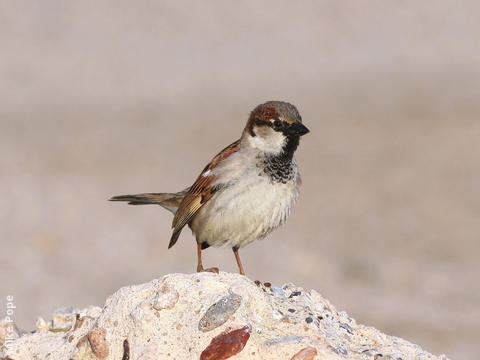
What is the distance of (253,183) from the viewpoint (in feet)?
18.2

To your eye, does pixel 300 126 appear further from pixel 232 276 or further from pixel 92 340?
pixel 92 340

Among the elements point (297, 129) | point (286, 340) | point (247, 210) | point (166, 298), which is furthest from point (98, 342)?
point (297, 129)

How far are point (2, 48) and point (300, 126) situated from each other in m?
18.8

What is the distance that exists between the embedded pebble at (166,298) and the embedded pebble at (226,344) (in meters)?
0.31

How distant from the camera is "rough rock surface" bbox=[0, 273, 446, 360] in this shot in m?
4.00

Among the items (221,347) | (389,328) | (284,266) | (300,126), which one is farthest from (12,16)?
(221,347)

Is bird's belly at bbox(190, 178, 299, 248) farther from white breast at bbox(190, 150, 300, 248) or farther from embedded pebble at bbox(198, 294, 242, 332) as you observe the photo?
embedded pebble at bbox(198, 294, 242, 332)

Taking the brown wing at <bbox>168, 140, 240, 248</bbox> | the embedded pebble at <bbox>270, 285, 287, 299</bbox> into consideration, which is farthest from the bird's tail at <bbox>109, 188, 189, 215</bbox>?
the embedded pebble at <bbox>270, 285, 287, 299</bbox>

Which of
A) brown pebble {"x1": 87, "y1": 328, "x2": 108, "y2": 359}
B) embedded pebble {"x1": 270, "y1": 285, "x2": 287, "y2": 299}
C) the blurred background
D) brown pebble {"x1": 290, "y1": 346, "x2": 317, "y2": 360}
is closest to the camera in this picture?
brown pebble {"x1": 290, "y1": 346, "x2": 317, "y2": 360}

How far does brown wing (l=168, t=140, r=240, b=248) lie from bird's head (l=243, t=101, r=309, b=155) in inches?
8.0

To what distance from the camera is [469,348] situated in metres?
8.80

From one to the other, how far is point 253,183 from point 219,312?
1543 mm

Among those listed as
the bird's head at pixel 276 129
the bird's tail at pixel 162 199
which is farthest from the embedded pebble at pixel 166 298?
the bird's tail at pixel 162 199

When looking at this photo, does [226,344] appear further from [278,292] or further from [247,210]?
[247,210]
